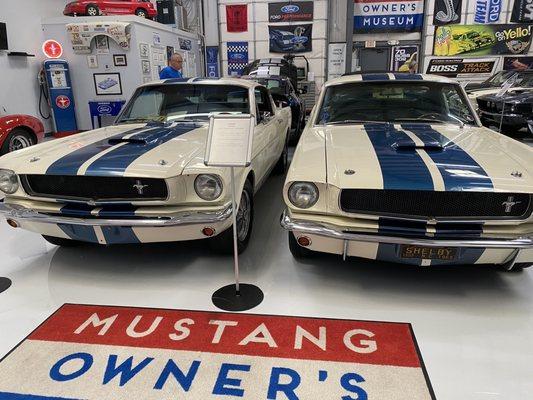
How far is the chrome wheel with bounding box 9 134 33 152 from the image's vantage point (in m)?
5.82

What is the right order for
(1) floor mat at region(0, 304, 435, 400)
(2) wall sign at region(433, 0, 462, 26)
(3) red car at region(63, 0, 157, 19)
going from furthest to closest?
(2) wall sign at region(433, 0, 462, 26) → (3) red car at region(63, 0, 157, 19) → (1) floor mat at region(0, 304, 435, 400)

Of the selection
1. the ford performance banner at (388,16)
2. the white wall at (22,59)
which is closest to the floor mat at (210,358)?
the white wall at (22,59)

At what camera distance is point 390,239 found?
2324 mm

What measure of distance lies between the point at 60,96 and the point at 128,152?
22.5ft

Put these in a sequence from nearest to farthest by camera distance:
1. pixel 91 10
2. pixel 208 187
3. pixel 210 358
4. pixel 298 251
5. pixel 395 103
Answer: pixel 210 358
pixel 208 187
pixel 298 251
pixel 395 103
pixel 91 10

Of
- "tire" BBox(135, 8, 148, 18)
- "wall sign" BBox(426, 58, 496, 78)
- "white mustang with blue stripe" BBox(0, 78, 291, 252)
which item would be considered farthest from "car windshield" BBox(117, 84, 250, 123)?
"wall sign" BBox(426, 58, 496, 78)

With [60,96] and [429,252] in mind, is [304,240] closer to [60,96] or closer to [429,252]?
[429,252]

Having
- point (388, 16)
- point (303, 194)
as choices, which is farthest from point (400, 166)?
point (388, 16)

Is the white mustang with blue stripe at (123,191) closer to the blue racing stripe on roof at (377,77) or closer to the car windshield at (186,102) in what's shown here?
the car windshield at (186,102)

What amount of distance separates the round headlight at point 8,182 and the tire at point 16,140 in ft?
10.9

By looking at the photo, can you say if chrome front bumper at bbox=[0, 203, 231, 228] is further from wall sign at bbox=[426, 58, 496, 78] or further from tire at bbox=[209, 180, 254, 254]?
wall sign at bbox=[426, 58, 496, 78]

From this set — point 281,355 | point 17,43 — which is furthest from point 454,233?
point 17,43

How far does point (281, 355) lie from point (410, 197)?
1.14 meters

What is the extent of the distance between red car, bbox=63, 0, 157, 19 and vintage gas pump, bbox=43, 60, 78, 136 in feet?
4.67
